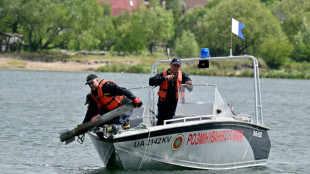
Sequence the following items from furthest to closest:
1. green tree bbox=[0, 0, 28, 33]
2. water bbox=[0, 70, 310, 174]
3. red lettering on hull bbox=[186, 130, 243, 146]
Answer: green tree bbox=[0, 0, 28, 33] < water bbox=[0, 70, 310, 174] < red lettering on hull bbox=[186, 130, 243, 146]

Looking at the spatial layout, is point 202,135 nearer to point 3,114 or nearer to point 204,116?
point 204,116

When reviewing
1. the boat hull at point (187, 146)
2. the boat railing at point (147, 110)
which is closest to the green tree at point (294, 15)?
the boat railing at point (147, 110)

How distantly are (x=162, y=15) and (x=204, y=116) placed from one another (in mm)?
75332

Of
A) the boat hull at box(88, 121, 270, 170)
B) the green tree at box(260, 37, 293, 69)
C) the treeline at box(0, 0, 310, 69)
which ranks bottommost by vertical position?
the boat hull at box(88, 121, 270, 170)

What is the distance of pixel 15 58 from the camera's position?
65.1m

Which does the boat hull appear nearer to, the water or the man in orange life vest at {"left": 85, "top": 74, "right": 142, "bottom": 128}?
the water

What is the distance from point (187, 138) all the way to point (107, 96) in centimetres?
161

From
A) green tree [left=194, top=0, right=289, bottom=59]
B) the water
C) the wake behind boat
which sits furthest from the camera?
green tree [left=194, top=0, right=289, bottom=59]

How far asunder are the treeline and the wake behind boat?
5678 cm

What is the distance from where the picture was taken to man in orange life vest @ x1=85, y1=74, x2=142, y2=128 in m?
11.7

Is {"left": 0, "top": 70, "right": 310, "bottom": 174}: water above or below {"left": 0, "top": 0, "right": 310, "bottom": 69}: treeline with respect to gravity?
below

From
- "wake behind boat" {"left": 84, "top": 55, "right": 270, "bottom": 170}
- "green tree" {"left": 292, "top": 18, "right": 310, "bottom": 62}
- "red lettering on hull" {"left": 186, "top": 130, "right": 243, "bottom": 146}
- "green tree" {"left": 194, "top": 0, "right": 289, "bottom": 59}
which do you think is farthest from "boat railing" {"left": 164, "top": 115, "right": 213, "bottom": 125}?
"green tree" {"left": 292, "top": 18, "right": 310, "bottom": 62}

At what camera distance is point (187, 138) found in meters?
11.9

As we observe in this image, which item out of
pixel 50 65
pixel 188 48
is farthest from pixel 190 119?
pixel 188 48
